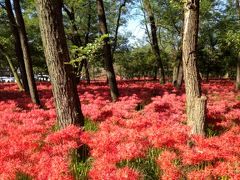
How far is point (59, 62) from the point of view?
7.64 m

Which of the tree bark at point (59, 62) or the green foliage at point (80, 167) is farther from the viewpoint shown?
the tree bark at point (59, 62)

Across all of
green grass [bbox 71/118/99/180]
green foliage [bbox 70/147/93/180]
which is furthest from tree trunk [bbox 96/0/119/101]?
green foliage [bbox 70/147/93/180]

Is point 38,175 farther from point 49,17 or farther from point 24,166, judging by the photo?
point 49,17

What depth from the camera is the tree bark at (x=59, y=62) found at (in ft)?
24.5

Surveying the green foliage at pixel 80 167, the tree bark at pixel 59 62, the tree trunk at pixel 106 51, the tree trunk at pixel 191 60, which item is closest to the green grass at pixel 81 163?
the green foliage at pixel 80 167

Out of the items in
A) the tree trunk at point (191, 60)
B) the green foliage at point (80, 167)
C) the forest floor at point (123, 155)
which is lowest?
the green foliage at point (80, 167)

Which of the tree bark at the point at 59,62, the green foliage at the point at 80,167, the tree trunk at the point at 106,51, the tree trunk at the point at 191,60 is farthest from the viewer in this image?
the tree trunk at the point at 106,51

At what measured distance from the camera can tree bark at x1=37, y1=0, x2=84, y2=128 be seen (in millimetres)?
7465

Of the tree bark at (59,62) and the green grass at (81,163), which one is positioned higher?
the tree bark at (59,62)

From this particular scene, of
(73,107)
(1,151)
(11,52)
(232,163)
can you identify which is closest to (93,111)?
(73,107)

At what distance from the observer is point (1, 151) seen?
19.4 ft

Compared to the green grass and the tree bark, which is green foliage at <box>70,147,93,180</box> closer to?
the green grass

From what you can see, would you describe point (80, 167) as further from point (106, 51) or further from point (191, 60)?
point (106, 51)

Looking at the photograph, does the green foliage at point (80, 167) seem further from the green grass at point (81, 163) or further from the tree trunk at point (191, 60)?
the tree trunk at point (191, 60)
